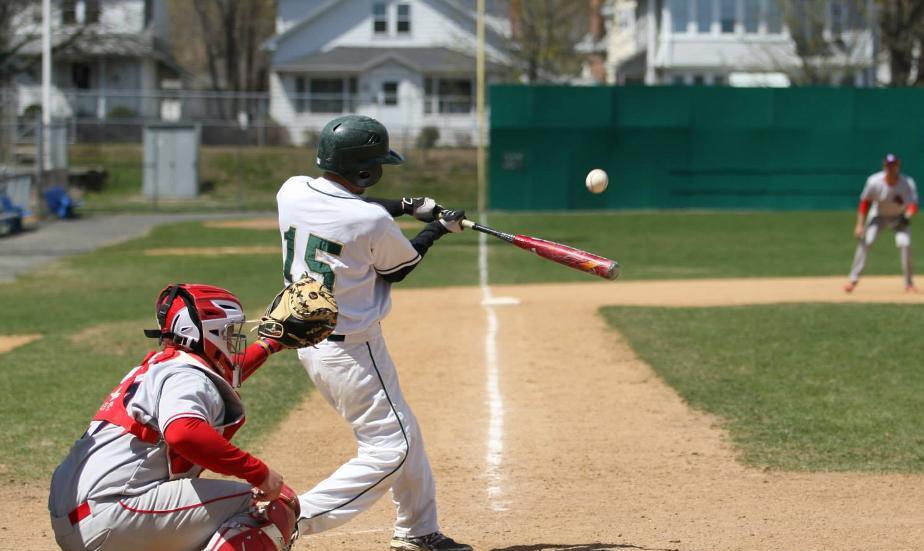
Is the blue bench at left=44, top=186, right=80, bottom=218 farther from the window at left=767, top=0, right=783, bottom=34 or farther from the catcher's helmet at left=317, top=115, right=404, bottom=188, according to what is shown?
the window at left=767, top=0, right=783, bottom=34

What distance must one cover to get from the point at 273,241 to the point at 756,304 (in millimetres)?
14490

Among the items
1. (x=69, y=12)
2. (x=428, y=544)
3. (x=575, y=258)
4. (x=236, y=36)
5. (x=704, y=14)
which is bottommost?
(x=428, y=544)

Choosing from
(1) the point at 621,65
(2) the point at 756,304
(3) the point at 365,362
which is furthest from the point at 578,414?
(1) the point at 621,65

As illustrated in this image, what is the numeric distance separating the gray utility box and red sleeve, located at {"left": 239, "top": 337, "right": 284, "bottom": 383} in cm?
3471

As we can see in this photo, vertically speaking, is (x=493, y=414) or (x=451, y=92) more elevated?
(x=451, y=92)

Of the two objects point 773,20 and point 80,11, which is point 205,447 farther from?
point 80,11

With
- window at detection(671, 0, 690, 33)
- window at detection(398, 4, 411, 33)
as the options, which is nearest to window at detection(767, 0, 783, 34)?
window at detection(671, 0, 690, 33)

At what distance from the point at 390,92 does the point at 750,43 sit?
16.3m

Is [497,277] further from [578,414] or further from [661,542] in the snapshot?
[661,542]

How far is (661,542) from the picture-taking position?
5910mm

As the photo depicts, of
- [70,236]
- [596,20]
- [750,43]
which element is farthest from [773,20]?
[70,236]

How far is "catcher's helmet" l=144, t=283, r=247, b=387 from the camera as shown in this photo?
14.8 feet

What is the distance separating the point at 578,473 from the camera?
7562mm

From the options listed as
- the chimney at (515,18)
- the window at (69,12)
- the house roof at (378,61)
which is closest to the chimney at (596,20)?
the chimney at (515,18)
